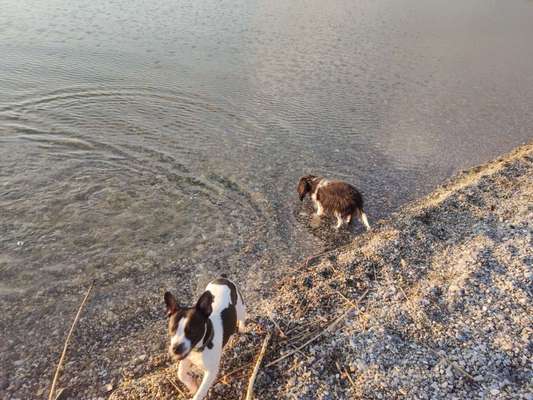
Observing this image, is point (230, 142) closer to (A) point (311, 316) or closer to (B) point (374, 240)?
(B) point (374, 240)

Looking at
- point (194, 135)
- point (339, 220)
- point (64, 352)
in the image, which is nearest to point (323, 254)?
point (339, 220)

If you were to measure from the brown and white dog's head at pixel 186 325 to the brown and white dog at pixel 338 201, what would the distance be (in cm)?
434

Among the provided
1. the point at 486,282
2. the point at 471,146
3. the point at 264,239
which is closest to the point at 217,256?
the point at 264,239

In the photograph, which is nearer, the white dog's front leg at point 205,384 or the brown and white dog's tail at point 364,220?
the white dog's front leg at point 205,384

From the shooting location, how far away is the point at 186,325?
3.82m

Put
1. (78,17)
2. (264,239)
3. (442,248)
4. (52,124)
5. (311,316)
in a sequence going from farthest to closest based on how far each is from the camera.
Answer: (78,17) < (52,124) < (264,239) < (442,248) < (311,316)

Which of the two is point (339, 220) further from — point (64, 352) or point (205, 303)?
point (64, 352)

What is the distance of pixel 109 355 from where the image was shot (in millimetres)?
5293

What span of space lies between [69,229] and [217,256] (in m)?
2.71

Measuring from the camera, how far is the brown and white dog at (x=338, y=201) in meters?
7.77

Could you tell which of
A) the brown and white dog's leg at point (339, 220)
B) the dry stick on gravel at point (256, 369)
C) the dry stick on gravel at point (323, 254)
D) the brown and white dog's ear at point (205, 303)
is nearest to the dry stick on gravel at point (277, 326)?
the dry stick on gravel at point (256, 369)

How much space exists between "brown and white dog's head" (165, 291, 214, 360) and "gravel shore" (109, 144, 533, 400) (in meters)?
0.93

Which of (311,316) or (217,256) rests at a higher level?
(311,316)

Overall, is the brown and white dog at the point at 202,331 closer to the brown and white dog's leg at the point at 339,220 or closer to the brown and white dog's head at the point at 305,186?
the brown and white dog's leg at the point at 339,220
